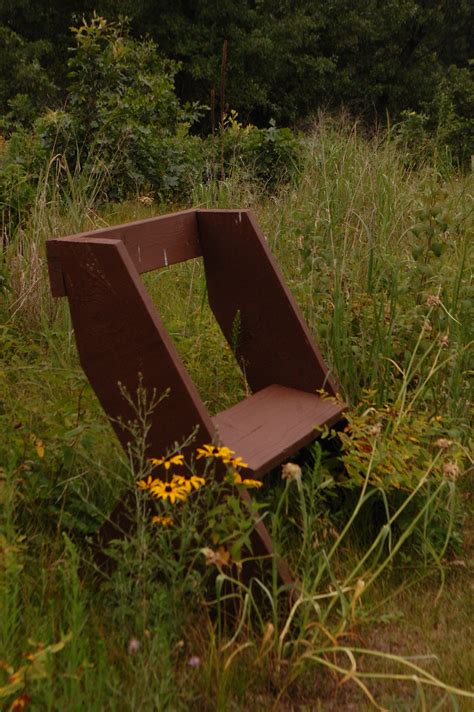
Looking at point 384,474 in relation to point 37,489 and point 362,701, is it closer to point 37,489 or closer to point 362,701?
point 362,701

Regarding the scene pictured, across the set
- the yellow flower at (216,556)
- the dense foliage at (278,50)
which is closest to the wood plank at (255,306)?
the yellow flower at (216,556)

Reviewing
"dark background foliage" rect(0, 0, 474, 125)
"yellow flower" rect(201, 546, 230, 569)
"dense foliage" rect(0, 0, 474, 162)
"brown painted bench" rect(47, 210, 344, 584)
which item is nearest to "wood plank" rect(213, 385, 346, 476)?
"brown painted bench" rect(47, 210, 344, 584)

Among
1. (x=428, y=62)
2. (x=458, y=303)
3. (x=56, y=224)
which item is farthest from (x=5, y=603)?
(x=428, y=62)

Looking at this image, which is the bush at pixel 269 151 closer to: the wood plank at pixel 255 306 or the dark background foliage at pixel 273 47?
the wood plank at pixel 255 306

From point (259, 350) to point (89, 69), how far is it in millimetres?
6100

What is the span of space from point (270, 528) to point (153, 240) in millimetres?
1093

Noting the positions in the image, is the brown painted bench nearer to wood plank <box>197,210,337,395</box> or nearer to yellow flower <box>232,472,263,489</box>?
wood plank <box>197,210,337,395</box>

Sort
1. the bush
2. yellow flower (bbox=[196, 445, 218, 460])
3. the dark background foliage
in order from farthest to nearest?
the dark background foliage < the bush < yellow flower (bbox=[196, 445, 218, 460])

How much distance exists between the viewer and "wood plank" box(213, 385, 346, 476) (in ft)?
8.69

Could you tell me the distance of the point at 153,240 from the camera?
9.41ft

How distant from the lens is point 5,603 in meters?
2.17

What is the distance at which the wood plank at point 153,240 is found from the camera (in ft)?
8.48

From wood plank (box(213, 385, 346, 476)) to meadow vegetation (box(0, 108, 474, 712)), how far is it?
4.3 inches

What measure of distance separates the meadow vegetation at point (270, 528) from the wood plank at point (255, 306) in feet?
0.30
